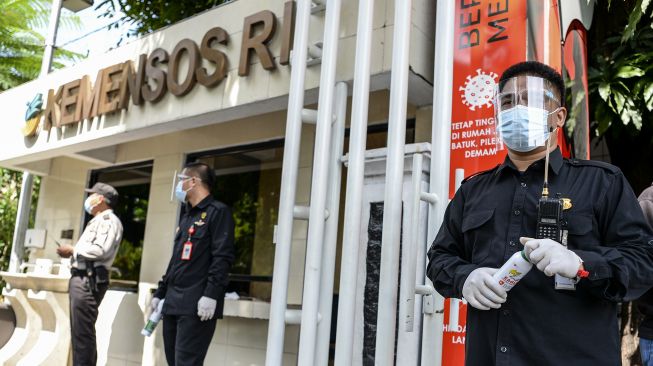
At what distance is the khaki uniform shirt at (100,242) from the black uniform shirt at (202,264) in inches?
47.6

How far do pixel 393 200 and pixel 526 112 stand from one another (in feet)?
3.52

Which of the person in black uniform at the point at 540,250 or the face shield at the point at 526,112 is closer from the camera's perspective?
the person in black uniform at the point at 540,250

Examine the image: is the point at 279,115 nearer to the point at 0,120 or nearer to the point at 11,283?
the point at 11,283

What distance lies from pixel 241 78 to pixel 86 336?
106 inches

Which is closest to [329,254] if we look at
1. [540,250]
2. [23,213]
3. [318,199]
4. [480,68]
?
[318,199]

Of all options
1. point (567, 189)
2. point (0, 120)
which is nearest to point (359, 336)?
point (567, 189)

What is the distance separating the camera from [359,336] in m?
3.54

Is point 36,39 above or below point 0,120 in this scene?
above

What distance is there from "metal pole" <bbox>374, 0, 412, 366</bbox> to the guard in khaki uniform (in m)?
3.40

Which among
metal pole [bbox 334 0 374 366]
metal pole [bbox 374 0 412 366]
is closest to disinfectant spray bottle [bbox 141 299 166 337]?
metal pole [bbox 334 0 374 366]

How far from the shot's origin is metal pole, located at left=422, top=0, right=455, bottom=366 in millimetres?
2959

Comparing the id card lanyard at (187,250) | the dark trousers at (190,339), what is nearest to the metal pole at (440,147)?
the dark trousers at (190,339)

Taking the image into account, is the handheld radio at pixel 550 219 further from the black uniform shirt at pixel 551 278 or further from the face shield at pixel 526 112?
the face shield at pixel 526 112

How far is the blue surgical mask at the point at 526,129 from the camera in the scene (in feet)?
6.51
